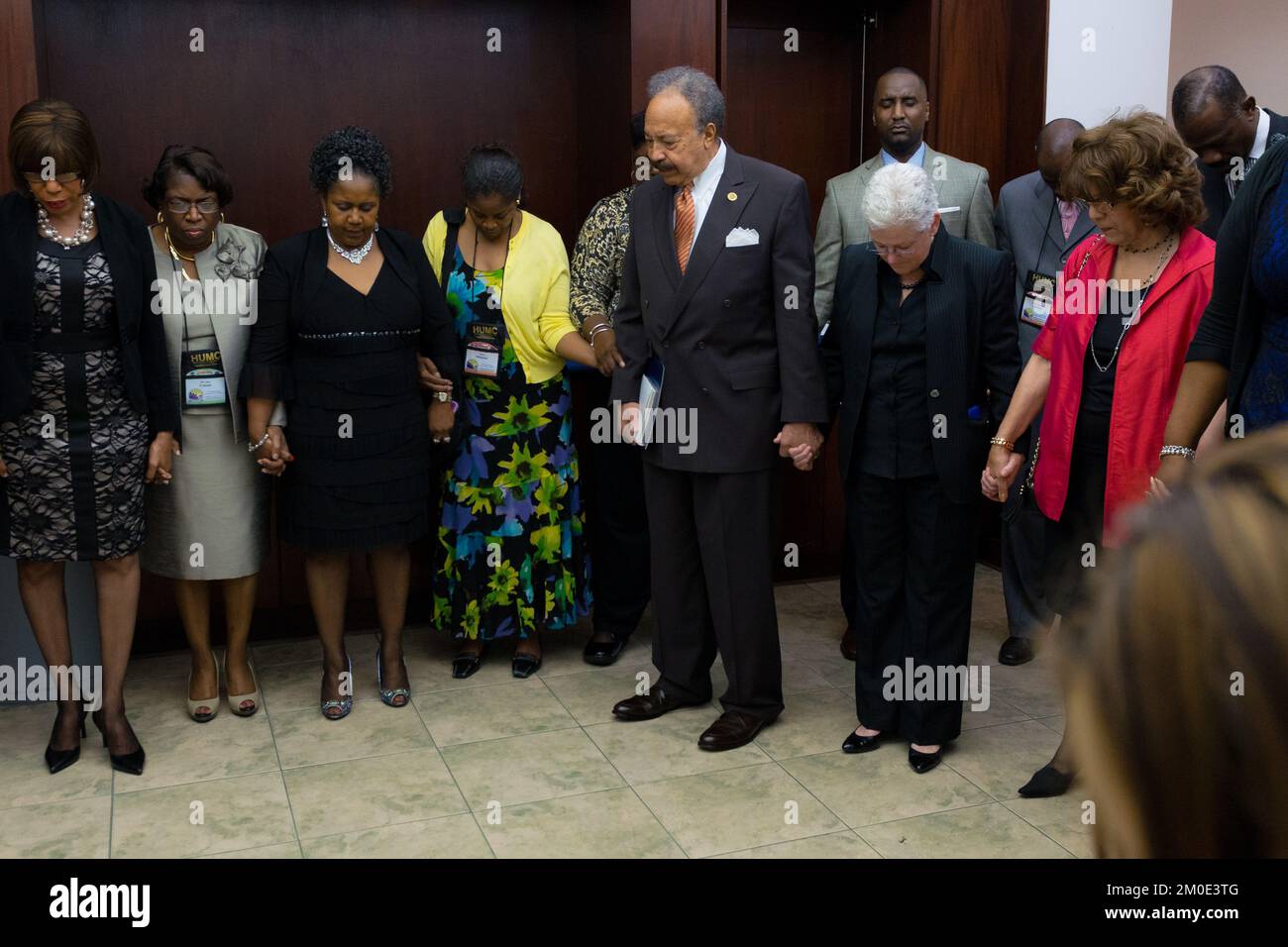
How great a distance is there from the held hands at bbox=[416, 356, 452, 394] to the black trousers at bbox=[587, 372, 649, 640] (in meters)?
0.64

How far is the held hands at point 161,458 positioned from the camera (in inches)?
142

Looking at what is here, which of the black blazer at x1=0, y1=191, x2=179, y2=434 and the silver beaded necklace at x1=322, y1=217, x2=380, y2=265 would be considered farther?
the silver beaded necklace at x1=322, y1=217, x2=380, y2=265

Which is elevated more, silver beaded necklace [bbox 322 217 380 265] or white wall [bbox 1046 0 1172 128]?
white wall [bbox 1046 0 1172 128]

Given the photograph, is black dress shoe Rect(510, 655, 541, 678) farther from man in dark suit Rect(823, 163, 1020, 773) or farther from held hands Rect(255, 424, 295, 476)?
man in dark suit Rect(823, 163, 1020, 773)

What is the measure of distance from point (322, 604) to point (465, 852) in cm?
125

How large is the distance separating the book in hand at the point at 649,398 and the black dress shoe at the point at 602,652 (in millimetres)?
990

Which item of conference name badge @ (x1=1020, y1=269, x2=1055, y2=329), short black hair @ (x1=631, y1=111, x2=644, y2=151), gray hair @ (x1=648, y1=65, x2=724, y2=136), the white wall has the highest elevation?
the white wall

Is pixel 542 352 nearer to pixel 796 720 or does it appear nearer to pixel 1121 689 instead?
pixel 796 720

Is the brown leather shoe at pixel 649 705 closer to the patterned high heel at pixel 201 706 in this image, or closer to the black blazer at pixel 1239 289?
the patterned high heel at pixel 201 706

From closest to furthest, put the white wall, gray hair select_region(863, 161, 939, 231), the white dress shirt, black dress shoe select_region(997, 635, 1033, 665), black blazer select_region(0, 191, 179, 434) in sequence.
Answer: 1. gray hair select_region(863, 161, 939, 231)
2. black blazer select_region(0, 191, 179, 434)
3. the white dress shirt
4. black dress shoe select_region(997, 635, 1033, 665)
5. the white wall

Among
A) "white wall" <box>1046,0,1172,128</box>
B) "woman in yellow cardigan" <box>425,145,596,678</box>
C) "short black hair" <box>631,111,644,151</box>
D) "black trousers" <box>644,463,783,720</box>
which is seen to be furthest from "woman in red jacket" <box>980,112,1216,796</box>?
"white wall" <box>1046,0,1172,128</box>

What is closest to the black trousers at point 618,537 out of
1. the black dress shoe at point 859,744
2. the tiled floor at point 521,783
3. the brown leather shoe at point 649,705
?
the tiled floor at point 521,783

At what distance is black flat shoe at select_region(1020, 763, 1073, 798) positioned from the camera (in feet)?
10.8

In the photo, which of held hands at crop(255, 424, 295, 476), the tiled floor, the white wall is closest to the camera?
the tiled floor
